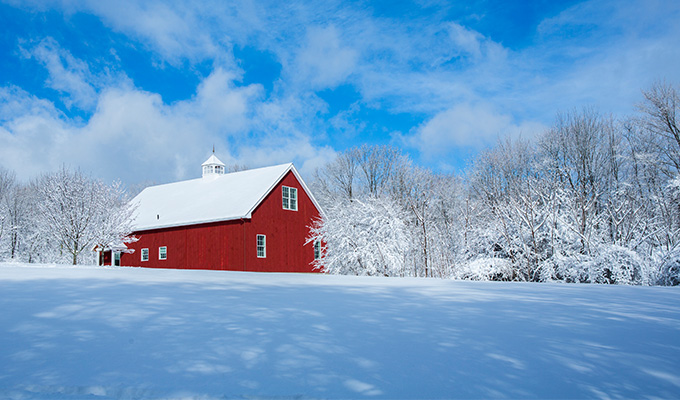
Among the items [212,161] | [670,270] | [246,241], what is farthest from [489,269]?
[212,161]

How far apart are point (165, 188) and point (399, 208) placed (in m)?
19.4

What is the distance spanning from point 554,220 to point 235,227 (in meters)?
15.2

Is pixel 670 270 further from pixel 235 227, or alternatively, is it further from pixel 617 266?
pixel 235 227

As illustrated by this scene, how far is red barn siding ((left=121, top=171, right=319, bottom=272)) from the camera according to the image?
22734 mm

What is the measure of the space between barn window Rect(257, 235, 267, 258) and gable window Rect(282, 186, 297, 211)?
7.89ft

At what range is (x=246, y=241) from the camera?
22.6 m


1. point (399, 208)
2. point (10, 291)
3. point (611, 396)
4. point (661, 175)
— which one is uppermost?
point (661, 175)

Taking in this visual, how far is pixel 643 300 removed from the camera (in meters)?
6.93

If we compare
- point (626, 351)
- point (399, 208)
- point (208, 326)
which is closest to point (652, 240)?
point (399, 208)

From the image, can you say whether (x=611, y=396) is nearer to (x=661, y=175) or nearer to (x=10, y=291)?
(x=10, y=291)

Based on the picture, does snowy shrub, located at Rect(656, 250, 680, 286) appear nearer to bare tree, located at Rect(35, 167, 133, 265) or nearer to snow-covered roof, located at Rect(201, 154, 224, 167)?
bare tree, located at Rect(35, 167, 133, 265)

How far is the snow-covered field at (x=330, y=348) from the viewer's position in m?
3.28

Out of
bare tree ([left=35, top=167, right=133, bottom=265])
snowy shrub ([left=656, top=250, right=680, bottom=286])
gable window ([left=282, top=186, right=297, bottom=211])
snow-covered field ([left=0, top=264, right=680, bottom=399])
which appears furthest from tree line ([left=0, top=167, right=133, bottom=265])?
snowy shrub ([left=656, top=250, right=680, bottom=286])

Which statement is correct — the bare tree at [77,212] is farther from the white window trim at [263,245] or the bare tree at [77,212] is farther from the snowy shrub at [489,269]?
the snowy shrub at [489,269]
